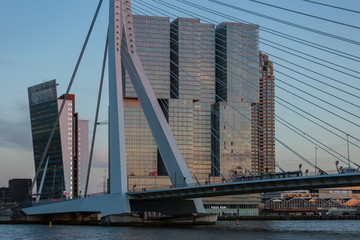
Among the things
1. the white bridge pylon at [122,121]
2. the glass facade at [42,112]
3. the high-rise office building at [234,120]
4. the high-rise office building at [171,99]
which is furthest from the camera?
the glass facade at [42,112]

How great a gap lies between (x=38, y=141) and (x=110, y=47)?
129015 millimetres

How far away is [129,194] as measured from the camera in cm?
6881

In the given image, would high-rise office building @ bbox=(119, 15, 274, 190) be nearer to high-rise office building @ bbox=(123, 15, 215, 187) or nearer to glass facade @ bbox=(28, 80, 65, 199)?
high-rise office building @ bbox=(123, 15, 215, 187)

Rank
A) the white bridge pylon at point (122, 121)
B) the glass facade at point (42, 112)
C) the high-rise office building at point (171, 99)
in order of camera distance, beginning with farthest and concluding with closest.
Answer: the glass facade at point (42, 112) → the high-rise office building at point (171, 99) → the white bridge pylon at point (122, 121)

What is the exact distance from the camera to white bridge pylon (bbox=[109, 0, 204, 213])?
6788 cm

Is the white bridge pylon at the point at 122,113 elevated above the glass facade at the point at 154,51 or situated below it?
below

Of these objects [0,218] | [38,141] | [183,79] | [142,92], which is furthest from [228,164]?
[142,92]

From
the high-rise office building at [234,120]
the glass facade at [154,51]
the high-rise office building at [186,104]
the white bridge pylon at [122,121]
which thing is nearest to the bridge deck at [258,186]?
the white bridge pylon at [122,121]

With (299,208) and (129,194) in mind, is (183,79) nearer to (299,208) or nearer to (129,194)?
(299,208)

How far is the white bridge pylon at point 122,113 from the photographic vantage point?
67875 mm

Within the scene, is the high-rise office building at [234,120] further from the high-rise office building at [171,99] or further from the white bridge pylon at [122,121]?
the white bridge pylon at [122,121]

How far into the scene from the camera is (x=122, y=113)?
68.1 meters

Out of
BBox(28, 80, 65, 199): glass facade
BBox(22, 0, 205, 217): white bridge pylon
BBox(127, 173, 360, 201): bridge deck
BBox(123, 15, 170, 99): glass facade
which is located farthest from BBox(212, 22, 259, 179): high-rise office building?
BBox(127, 173, 360, 201): bridge deck

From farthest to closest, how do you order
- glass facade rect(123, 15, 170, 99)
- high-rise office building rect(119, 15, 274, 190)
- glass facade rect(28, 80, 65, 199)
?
glass facade rect(28, 80, 65, 199) < glass facade rect(123, 15, 170, 99) < high-rise office building rect(119, 15, 274, 190)
